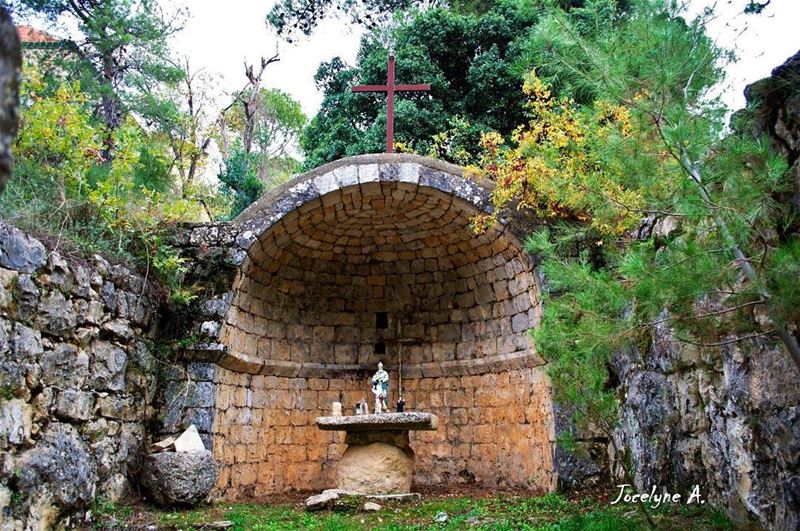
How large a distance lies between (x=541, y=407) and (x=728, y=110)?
16.7 feet

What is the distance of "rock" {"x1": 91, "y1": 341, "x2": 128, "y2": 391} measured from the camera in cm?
671

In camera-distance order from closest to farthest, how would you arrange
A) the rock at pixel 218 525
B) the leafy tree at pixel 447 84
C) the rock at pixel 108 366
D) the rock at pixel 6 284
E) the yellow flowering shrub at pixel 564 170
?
1. the yellow flowering shrub at pixel 564 170
2. the rock at pixel 6 284
3. the rock at pixel 218 525
4. the rock at pixel 108 366
5. the leafy tree at pixel 447 84

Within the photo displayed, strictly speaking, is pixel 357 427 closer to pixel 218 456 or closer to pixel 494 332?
pixel 218 456

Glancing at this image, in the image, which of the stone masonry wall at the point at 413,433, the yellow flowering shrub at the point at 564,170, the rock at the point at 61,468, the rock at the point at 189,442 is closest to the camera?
the yellow flowering shrub at the point at 564,170

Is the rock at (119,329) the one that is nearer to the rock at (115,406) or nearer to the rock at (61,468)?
the rock at (115,406)

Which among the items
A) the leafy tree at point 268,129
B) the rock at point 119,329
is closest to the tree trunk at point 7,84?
the rock at point 119,329

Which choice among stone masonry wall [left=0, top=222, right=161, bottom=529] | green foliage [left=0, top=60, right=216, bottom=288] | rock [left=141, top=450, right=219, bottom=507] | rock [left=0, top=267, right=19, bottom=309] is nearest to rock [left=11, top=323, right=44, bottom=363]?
stone masonry wall [left=0, top=222, right=161, bottom=529]

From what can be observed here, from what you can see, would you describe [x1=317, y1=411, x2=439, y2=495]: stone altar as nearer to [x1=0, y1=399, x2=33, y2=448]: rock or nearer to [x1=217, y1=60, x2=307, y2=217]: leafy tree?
[x1=0, y1=399, x2=33, y2=448]: rock

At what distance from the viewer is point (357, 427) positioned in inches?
310

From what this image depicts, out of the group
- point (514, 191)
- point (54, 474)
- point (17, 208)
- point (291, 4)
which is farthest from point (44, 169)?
point (291, 4)

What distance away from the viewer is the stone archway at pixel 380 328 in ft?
28.2

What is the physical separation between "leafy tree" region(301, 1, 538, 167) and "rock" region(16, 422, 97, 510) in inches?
301

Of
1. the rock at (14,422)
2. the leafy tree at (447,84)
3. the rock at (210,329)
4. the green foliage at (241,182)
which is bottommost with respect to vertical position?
the rock at (14,422)

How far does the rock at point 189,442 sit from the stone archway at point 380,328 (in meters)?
0.48
